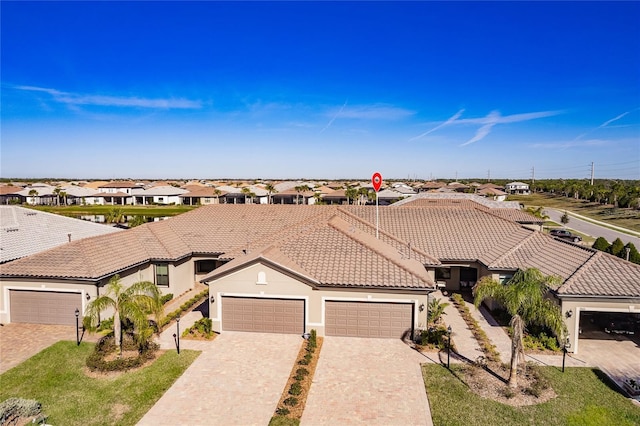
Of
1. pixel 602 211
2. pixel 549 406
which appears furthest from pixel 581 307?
pixel 602 211

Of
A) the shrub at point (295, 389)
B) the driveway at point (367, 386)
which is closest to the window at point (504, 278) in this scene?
the driveway at point (367, 386)

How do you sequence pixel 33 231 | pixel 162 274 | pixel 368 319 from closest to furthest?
pixel 368 319
pixel 162 274
pixel 33 231

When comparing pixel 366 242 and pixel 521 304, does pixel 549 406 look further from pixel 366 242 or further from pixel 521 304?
pixel 366 242

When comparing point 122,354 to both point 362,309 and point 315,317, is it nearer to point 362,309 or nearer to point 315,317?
point 315,317

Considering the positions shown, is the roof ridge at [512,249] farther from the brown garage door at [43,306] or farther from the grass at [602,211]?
the grass at [602,211]

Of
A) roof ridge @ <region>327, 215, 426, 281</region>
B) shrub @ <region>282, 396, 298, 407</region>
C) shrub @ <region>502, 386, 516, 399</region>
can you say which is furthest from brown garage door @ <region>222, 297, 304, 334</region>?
shrub @ <region>502, 386, 516, 399</region>

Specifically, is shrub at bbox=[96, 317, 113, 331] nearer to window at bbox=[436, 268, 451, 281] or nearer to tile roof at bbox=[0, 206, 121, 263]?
tile roof at bbox=[0, 206, 121, 263]

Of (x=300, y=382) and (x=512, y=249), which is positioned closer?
(x=300, y=382)

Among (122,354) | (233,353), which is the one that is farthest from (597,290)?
(122,354)
